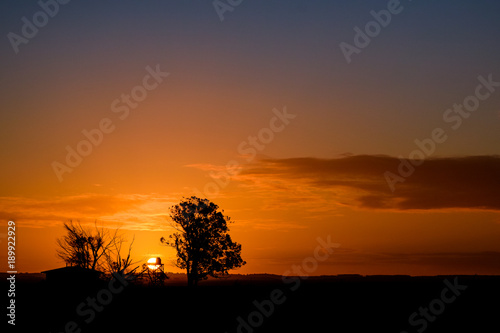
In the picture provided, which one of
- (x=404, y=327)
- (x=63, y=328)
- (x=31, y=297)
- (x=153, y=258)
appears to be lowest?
(x=404, y=327)

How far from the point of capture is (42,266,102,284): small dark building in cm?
6006

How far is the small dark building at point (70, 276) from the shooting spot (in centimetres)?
6006

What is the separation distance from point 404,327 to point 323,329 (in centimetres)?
639

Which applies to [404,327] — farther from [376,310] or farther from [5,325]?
[5,325]

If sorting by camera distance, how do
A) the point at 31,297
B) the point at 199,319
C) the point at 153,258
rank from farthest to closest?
the point at 153,258 → the point at 31,297 → the point at 199,319

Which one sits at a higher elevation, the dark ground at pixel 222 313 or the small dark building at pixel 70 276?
the small dark building at pixel 70 276

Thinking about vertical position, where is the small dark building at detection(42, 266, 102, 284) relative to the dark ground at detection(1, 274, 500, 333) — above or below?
above

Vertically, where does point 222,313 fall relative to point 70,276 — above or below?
below

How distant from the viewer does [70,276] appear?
198 feet

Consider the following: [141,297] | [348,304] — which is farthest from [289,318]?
[141,297]

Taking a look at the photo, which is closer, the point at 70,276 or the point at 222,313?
the point at 222,313

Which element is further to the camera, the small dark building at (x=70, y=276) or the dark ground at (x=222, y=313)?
the small dark building at (x=70, y=276)

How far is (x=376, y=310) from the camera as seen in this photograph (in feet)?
178

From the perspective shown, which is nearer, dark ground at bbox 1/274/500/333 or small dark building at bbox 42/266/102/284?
dark ground at bbox 1/274/500/333
